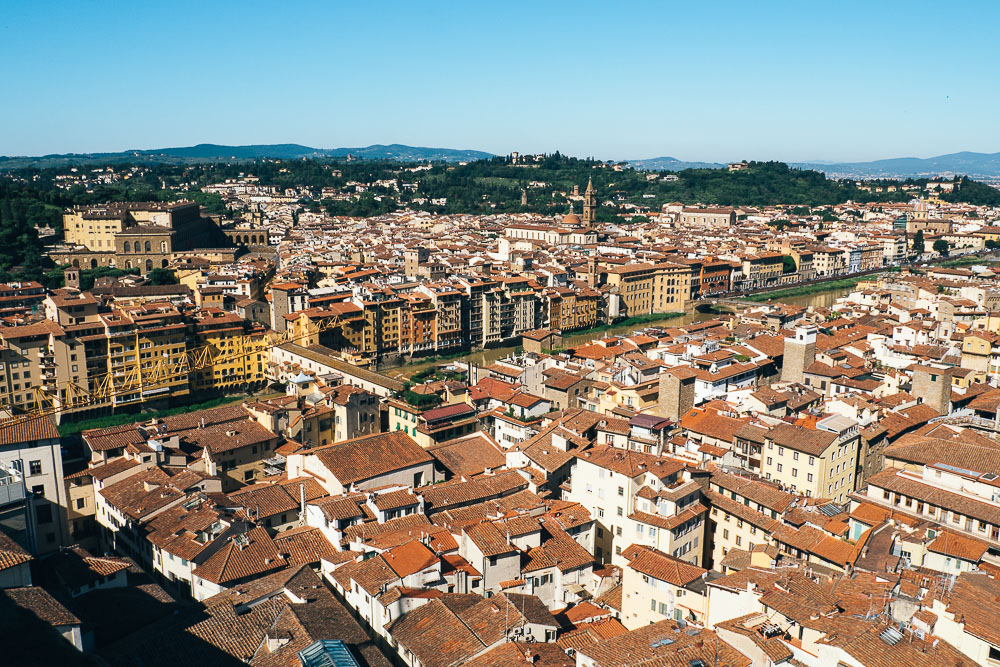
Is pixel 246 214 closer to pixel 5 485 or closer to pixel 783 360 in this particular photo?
pixel 783 360

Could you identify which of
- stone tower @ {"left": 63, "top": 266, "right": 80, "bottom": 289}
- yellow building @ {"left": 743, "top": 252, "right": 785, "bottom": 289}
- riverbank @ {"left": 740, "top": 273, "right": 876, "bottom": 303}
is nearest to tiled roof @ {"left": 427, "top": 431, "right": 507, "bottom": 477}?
stone tower @ {"left": 63, "top": 266, "right": 80, "bottom": 289}

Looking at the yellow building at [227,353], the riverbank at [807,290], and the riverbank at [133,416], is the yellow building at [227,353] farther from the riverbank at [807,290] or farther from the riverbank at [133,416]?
the riverbank at [807,290]

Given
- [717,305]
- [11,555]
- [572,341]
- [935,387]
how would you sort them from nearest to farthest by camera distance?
[11,555]
[935,387]
[572,341]
[717,305]

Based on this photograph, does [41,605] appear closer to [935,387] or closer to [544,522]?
[544,522]

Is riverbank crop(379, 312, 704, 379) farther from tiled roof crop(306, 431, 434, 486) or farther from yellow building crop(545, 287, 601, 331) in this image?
tiled roof crop(306, 431, 434, 486)

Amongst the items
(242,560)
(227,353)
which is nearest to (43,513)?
(242,560)
